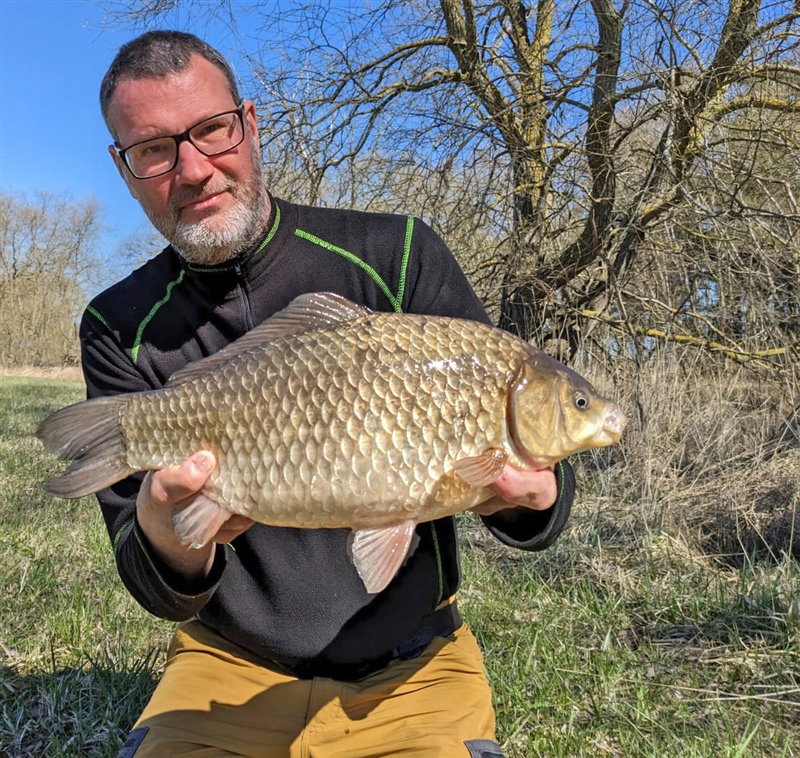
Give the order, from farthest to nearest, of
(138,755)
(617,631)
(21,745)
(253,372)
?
(617,631) < (21,745) < (138,755) < (253,372)

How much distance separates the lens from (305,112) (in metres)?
5.78

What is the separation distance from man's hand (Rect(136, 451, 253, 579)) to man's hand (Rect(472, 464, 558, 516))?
0.49 metres

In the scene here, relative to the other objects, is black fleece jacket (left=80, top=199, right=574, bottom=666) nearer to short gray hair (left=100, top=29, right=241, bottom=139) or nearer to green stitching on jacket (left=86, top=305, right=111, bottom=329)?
green stitching on jacket (left=86, top=305, right=111, bottom=329)

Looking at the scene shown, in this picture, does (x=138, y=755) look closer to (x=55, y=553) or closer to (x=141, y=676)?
(x=141, y=676)

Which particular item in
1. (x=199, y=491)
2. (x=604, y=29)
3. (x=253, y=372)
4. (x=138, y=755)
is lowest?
(x=138, y=755)

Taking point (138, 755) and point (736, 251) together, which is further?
point (736, 251)

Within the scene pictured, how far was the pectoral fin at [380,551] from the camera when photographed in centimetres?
120

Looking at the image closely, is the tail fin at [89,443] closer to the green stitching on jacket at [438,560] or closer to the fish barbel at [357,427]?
the fish barbel at [357,427]

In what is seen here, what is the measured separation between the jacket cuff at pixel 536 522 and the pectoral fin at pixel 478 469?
0.34m

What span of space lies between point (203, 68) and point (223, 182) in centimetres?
29

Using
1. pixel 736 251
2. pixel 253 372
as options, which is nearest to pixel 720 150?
pixel 736 251

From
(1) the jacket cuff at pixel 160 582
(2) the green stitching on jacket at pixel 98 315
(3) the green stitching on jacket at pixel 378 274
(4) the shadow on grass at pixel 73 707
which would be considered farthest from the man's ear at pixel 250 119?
(4) the shadow on grass at pixel 73 707

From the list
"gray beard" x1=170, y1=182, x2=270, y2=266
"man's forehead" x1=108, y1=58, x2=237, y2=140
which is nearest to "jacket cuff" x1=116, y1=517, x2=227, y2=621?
"gray beard" x1=170, y1=182, x2=270, y2=266

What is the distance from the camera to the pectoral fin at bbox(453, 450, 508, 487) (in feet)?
3.77
